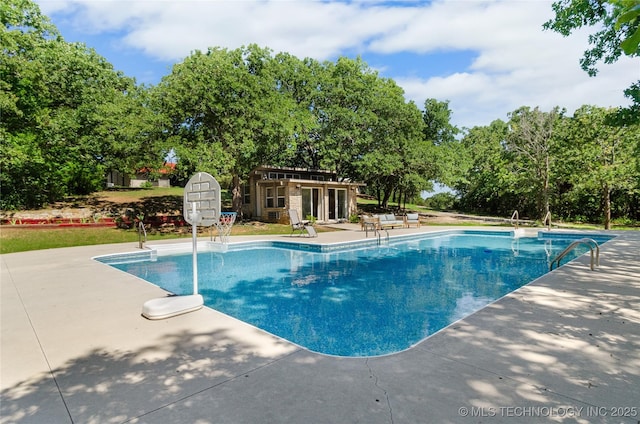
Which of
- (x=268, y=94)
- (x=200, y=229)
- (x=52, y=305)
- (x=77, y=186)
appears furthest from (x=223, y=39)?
(x=52, y=305)

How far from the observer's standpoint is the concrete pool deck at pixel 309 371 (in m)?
2.32

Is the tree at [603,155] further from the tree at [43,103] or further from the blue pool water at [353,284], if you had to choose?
the tree at [43,103]

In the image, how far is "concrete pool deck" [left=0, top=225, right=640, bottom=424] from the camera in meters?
2.32

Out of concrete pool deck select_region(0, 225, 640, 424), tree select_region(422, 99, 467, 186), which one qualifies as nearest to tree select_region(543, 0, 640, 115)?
concrete pool deck select_region(0, 225, 640, 424)

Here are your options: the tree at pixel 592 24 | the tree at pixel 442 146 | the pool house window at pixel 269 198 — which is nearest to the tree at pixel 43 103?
the pool house window at pixel 269 198

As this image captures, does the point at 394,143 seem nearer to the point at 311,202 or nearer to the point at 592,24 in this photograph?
the point at 311,202

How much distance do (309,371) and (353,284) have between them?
4517mm

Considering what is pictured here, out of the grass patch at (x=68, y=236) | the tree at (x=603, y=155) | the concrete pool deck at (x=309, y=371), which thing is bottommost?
the concrete pool deck at (x=309, y=371)

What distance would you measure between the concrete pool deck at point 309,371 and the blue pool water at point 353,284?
95 centimetres

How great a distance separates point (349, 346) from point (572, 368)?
2274 millimetres

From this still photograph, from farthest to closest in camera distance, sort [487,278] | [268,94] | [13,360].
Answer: [268,94] → [487,278] → [13,360]

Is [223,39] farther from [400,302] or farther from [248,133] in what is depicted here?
[400,302]

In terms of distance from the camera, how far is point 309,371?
2916 millimetres

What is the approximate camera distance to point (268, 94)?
16953 millimetres
